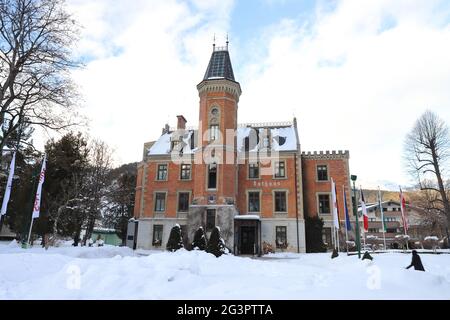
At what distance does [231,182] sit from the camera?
103ft

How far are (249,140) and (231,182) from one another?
6355 mm

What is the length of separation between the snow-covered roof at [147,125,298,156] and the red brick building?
0.11 metres

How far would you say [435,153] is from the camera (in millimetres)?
29844

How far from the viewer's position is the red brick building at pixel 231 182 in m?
30.6

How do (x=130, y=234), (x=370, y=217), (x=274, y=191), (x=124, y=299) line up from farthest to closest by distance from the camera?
(x=370, y=217)
(x=130, y=234)
(x=274, y=191)
(x=124, y=299)

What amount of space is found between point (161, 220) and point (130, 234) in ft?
14.6

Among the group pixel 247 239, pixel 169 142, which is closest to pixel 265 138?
pixel 247 239

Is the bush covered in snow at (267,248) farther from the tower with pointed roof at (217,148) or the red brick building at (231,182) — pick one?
the tower with pointed roof at (217,148)

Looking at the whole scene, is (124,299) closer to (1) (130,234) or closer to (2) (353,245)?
(2) (353,245)

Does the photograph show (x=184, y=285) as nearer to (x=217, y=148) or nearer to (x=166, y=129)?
(x=217, y=148)

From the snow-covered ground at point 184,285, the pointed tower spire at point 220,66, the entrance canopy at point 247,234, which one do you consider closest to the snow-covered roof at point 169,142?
the pointed tower spire at point 220,66

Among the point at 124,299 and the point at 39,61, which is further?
the point at 39,61

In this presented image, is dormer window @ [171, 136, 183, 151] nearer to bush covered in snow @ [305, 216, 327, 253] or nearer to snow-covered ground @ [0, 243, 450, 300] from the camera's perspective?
bush covered in snow @ [305, 216, 327, 253]

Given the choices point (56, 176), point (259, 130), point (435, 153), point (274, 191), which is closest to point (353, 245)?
point (274, 191)
